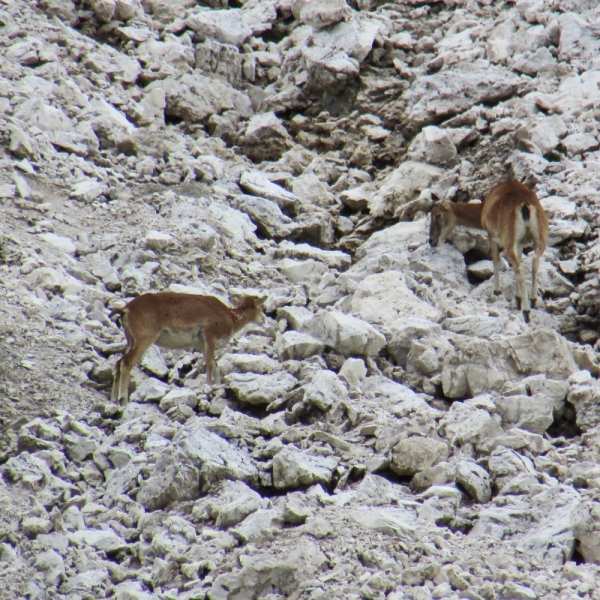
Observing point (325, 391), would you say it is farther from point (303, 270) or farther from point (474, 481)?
point (303, 270)

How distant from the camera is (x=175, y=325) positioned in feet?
33.0

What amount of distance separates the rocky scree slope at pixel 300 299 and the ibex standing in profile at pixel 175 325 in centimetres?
27

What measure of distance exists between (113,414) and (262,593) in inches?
133

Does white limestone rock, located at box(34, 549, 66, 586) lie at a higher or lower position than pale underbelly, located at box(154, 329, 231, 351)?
lower

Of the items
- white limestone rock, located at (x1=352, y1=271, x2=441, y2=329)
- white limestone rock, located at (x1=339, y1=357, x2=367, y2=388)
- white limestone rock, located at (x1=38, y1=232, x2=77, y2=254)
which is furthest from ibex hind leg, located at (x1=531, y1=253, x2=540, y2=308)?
white limestone rock, located at (x1=38, y1=232, x2=77, y2=254)

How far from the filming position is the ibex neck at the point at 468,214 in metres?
13.4

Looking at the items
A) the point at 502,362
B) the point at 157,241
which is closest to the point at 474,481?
the point at 502,362

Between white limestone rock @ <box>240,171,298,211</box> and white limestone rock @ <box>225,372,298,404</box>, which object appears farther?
white limestone rock @ <box>240,171,298,211</box>

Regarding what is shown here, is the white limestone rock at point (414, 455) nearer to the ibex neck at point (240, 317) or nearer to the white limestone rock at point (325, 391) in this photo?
the white limestone rock at point (325, 391)

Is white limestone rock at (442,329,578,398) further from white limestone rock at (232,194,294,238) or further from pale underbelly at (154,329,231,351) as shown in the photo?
white limestone rock at (232,194,294,238)

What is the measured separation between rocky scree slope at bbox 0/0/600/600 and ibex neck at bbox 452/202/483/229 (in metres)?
0.27

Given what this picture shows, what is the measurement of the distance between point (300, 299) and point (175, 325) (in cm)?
236

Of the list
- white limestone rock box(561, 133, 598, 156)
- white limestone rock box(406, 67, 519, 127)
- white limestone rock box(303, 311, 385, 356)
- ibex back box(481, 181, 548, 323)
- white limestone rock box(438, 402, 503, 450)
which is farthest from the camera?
white limestone rock box(406, 67, 519, 127)

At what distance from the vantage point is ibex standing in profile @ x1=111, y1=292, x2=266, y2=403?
31.7ft
